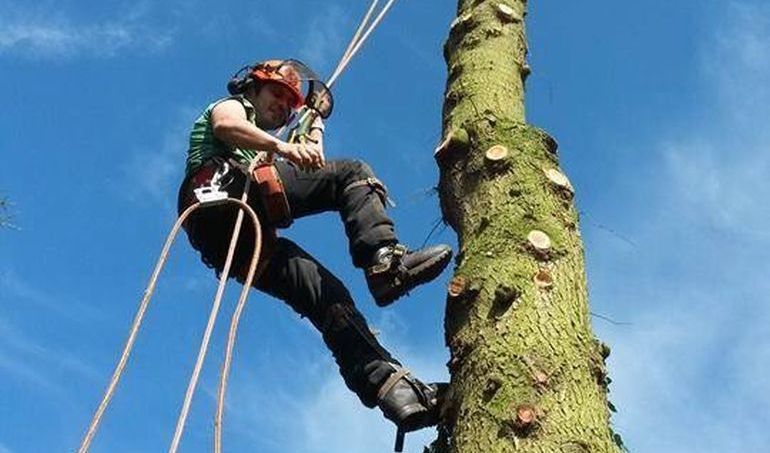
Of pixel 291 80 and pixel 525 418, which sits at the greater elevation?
pixel 291 80

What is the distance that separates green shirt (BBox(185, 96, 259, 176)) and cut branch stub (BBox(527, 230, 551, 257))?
1.07m

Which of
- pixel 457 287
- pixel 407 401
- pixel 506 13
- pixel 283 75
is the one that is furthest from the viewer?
pixel 506 13

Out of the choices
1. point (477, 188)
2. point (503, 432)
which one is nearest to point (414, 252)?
point (477, 188)

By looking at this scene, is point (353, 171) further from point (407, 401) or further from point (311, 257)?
point (407, 401)

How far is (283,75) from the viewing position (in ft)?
11.9

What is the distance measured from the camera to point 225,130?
325 centimetres

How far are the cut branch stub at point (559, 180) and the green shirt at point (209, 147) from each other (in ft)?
3.22

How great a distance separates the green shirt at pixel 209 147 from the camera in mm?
3412

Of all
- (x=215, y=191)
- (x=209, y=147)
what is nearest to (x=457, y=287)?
(x=215, y=191)

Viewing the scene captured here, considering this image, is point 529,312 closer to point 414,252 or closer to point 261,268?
point 414,252

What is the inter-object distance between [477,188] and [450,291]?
17.4 inches

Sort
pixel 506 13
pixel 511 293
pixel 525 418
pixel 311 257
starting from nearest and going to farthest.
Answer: pixel 525 418 → pixel 511 293 → pixel 311 257 → pixel 506 13

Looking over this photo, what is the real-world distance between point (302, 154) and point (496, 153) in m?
0.58

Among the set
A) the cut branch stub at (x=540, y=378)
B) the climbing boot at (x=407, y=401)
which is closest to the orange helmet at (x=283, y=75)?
the climbing boot at (x=407, y=401)
